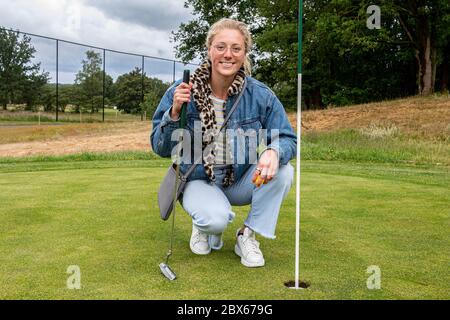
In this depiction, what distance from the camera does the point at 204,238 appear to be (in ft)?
10.9

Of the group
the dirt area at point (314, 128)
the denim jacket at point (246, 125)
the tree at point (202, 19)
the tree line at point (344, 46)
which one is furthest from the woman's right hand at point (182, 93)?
the tree at point (202, 19)

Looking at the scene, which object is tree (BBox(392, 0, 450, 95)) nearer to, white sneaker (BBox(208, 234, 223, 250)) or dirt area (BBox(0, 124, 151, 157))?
dirt area (BBox(0, 124, 151, 157))

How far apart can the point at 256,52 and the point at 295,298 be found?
31.4 meters

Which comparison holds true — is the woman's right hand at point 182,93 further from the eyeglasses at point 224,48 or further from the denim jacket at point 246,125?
the eyeglasses at point 224,48

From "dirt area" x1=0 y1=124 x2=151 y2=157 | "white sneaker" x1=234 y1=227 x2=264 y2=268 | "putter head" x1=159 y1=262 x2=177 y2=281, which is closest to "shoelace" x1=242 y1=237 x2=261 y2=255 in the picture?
"white sneaker" x1=234 y1=227 x2=264 y2=268

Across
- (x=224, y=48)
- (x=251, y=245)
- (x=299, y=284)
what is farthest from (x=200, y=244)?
(x=224, y=48)

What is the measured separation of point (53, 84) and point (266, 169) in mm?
21344

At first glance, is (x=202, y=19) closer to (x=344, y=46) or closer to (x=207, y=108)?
(x=344, y=46)

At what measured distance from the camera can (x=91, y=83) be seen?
25.1 metres

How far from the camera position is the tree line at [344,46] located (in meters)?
23.1

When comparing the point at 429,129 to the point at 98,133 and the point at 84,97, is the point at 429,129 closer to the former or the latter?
the point at 98,133

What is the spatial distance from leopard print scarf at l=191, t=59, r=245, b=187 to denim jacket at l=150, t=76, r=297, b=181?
0.06 m

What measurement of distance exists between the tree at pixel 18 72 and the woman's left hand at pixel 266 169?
20.9m

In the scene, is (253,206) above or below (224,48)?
below
